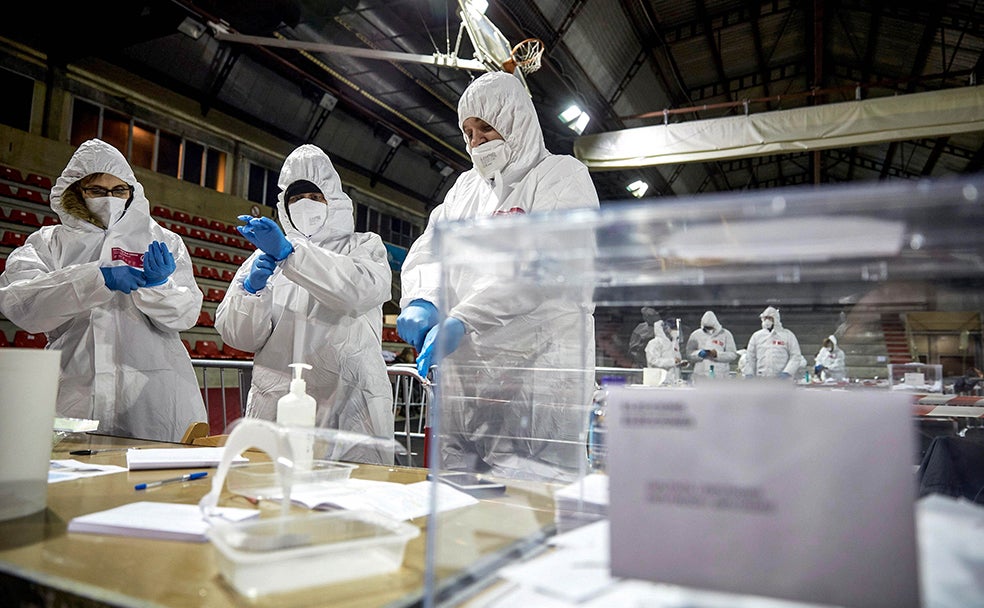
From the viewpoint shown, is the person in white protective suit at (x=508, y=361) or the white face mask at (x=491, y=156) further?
the white face mask at (x=491, y=156)

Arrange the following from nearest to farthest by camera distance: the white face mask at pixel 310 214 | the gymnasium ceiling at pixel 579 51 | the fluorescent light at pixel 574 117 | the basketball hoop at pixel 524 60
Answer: the white face mask at pixel 310 214
the basketball hoop at pixel 524 60
the gymnasium ceiling at pixel 579 51
the fluorescent light at pixel 574 117

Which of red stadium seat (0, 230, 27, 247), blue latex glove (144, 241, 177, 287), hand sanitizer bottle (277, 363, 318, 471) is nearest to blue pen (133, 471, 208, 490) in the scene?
hand sanitizer bottle (277, 363, 318, 471)

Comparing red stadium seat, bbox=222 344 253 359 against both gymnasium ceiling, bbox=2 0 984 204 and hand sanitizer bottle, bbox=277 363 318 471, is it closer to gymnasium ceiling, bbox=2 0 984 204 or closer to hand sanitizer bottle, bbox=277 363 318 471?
gymnasium ceiling, bbox=2 0 984 204

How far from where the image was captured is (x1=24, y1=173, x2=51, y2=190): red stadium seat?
235 inches

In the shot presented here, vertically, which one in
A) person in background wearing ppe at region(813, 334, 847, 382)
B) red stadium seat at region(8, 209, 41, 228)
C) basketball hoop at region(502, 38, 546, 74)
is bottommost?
person in background wearing ppe at region(813, 334, 847, 382)

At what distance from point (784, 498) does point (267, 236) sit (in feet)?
5.43

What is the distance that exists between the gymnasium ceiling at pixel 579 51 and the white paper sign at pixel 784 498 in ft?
16.2

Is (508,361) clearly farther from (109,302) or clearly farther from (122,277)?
(109,302)

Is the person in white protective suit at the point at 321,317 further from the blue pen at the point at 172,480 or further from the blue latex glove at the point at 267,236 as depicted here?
the blue pen at the point at 172,480

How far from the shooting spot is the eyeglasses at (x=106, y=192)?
2.37 meters

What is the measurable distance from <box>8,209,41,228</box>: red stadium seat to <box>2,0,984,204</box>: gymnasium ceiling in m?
1.68

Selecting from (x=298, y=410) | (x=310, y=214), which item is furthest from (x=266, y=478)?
(x=310, y=214)

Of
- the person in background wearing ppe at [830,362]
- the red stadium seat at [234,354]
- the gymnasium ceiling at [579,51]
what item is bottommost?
the person in background wearing ppe at [830,362]

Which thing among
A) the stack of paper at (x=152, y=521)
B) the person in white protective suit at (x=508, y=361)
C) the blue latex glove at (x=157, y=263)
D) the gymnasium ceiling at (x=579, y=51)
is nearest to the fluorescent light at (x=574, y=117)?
the gymnasium ceiling at (x=579, y=51)
